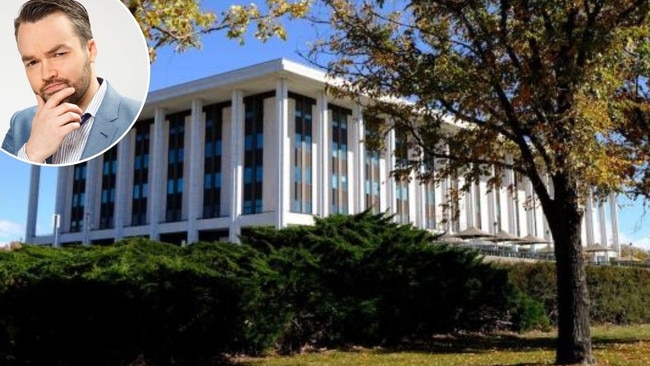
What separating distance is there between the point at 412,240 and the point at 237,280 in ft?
21.3

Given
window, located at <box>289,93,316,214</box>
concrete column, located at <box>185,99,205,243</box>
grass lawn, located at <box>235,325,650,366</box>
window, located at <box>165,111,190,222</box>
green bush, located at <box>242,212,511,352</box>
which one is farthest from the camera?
window, located at <box>165,111,190,222</box>

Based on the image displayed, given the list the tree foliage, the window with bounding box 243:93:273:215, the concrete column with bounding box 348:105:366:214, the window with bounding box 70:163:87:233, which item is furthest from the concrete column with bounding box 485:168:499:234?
the tree foliage

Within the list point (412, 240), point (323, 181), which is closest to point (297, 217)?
point (323, 181)

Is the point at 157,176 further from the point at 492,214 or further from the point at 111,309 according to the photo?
the point at 111,309

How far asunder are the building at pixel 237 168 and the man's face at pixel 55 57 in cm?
4863

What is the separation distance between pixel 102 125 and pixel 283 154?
167 ft

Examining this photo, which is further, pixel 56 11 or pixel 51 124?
pixel 56 11

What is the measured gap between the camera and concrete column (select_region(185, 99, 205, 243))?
59.1 metres

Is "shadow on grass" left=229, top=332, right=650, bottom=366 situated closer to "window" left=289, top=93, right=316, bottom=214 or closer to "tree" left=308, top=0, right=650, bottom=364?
"tree" left=308, top=0, right=650, bottom=364

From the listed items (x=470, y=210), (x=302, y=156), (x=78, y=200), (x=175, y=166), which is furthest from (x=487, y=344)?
(x=78, y=200)

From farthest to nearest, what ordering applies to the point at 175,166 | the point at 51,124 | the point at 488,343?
the point at 175,166, the point at 488,343, the point at 51,124

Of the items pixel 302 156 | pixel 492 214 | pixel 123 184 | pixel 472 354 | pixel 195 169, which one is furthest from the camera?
pixel 492 214

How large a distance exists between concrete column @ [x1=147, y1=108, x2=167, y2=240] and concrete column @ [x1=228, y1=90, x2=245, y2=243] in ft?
28.7

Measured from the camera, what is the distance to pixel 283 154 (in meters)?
54.8
